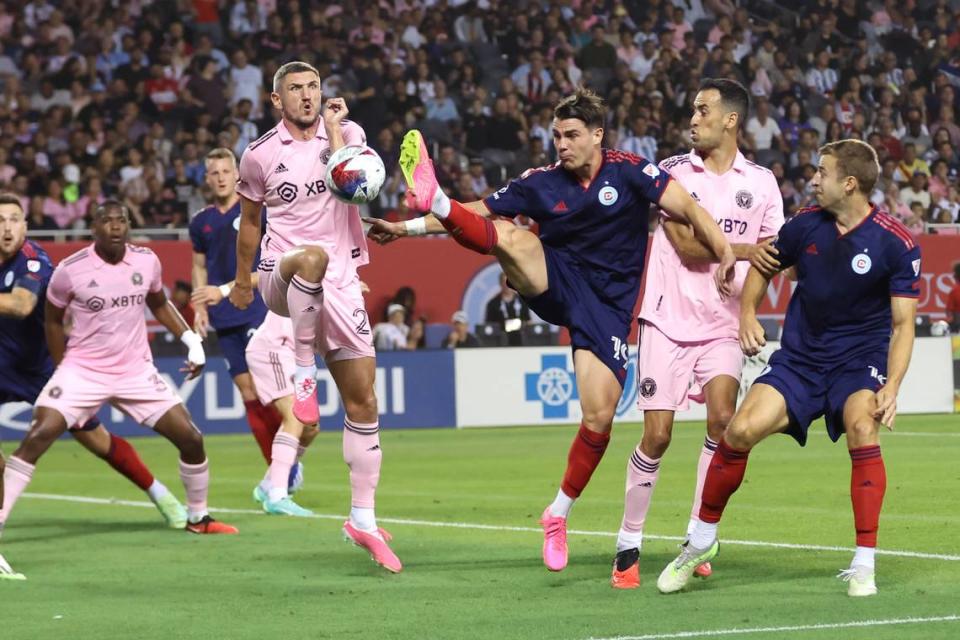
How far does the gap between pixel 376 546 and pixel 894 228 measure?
320 cm

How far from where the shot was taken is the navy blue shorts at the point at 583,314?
8.06m

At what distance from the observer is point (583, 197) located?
318 inches

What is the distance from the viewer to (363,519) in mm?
8688

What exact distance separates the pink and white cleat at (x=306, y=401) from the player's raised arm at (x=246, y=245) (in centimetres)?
71

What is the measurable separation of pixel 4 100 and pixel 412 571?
1577 centimetres

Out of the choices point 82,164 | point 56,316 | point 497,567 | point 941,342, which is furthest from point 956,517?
point 82,164

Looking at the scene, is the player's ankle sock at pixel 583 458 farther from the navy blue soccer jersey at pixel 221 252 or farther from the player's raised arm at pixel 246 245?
the navy blue soccer jersey at pixel 221 252

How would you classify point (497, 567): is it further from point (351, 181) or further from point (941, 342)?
point (941, 342)

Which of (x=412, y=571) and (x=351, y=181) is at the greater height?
(x=351, y=181)

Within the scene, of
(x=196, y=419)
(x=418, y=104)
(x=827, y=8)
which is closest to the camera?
(x=196, y=419)

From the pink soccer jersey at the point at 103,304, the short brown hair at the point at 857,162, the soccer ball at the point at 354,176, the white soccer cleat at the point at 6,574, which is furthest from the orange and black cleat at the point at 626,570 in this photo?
the pink soccer jersey at the point at 103,304

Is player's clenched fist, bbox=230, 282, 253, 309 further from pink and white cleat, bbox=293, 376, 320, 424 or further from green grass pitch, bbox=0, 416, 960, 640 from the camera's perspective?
green grass pitch, bbox=0, 416, 960, 640

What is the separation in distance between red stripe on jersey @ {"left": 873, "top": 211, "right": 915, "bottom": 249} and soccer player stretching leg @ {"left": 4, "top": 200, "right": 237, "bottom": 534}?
17.0ft

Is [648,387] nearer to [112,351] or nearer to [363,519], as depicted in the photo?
[363,519]
